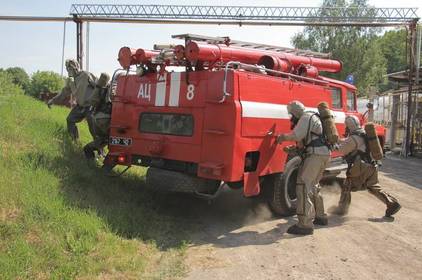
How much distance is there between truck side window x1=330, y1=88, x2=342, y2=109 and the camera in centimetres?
962

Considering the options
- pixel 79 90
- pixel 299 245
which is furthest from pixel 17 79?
pixel 299 245

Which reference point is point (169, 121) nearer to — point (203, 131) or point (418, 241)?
point (203, 131)

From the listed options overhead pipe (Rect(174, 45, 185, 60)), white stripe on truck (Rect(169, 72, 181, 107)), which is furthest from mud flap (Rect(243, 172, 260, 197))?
overhead pipe (Rect(174, 45, 185, 60))

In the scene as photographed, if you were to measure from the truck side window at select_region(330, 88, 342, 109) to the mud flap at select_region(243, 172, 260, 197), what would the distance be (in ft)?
10.8

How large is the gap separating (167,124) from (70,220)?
2.20 meters

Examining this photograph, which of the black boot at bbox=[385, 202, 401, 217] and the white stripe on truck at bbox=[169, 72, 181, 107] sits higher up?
the white stripe on truck at bbox=[169, 72, 181, 107]

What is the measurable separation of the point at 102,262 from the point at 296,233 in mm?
3026

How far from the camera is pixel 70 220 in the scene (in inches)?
223

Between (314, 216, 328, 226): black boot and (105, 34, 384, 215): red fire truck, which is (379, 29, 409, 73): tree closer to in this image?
(314, 216, 328, 226): black boot

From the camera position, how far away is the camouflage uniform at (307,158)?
281 inches

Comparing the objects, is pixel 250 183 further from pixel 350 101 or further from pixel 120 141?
pixel 350 101

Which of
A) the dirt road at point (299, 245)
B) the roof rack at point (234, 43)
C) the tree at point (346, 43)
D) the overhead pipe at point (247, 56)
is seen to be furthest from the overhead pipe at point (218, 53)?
the tree at point (346, 43)

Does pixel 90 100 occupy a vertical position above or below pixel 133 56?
below

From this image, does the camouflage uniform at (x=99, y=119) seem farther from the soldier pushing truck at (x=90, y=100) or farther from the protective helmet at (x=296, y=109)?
the protective helmet at (x=296, y=109)
